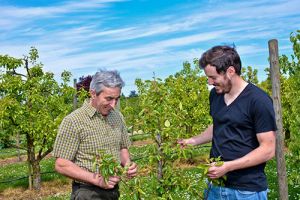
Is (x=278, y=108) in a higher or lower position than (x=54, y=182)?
higher

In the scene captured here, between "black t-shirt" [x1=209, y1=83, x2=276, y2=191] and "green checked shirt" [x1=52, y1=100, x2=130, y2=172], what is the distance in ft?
3.28

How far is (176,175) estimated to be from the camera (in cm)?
388

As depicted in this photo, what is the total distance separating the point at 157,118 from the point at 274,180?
8219 mm

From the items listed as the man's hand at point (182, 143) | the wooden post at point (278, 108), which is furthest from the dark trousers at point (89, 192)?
the wooden post at point (278, 108)

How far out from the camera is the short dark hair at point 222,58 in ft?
11.7

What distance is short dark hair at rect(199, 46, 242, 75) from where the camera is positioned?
358cm

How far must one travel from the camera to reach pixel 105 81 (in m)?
3.84

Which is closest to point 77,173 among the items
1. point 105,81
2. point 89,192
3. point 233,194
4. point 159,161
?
point 89,192

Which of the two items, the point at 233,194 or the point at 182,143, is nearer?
the point at 233,194

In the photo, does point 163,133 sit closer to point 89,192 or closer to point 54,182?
point 89,192

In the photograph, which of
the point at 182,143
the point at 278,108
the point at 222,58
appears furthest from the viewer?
the point at 278,108

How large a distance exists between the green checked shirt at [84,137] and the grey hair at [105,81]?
0.29 meters

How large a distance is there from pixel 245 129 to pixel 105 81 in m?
1.20

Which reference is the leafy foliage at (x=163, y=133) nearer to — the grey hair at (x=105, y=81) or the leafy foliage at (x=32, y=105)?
the grey hair at (x=105, y=81)
